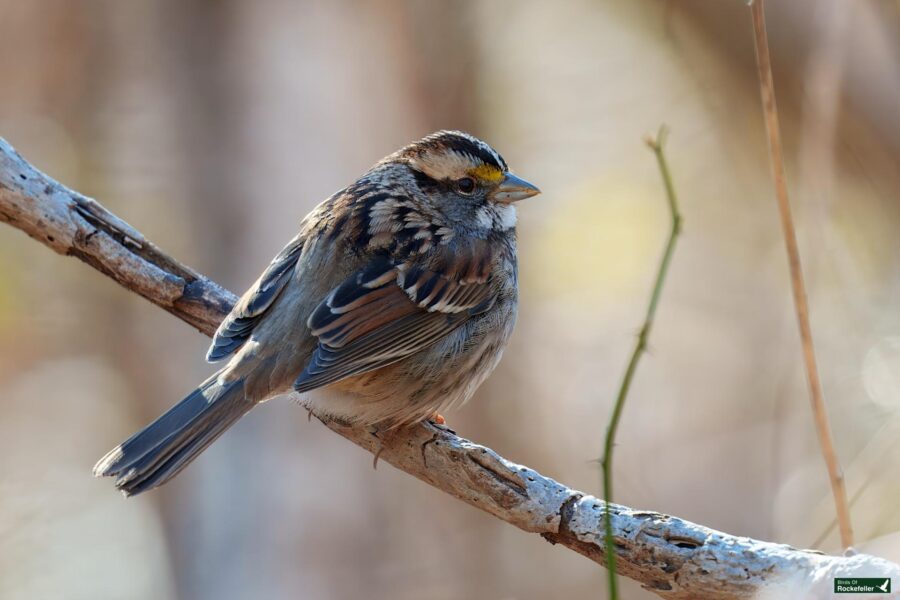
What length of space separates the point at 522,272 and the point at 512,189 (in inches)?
138

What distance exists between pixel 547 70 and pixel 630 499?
419 centimetres

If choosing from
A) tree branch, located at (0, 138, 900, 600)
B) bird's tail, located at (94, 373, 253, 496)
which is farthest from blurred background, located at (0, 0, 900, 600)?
bird's tail, located at (94, 373, 253, 496)

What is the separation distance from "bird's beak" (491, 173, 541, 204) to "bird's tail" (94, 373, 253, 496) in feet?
4.37

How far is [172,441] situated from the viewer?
122 inches

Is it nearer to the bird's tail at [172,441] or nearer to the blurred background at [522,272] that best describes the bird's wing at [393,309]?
the bird's tail at [172,441]

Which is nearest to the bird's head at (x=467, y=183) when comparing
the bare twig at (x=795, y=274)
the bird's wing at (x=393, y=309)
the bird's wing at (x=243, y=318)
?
the bird's wing at (x=393, y=309)

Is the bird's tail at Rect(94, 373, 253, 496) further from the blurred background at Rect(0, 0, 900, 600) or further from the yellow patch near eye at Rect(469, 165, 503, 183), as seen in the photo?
the blurred background at Rect(0, 0, 900, 600)

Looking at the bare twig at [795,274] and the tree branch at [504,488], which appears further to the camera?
the bare twig at [795,274]

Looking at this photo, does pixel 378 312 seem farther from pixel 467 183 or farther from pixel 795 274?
pixel 795 274

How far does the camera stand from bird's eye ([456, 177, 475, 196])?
13.1 ft

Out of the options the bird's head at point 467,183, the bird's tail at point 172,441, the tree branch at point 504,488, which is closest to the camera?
the tree branch at point 504,488

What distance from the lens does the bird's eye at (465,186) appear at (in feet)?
13.1

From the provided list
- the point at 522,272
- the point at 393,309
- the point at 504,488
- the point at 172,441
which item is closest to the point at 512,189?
the point at 393,309

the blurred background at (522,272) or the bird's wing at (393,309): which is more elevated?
the blurred background at (522,272)
